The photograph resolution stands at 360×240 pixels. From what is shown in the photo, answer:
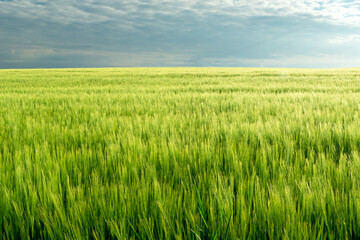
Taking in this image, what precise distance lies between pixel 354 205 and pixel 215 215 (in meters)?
0.43

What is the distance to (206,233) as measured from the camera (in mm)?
680

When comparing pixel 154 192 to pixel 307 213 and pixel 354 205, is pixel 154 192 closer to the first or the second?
pixel 307 213

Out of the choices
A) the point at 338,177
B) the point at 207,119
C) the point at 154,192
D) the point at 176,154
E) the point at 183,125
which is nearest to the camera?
the point at 154,192

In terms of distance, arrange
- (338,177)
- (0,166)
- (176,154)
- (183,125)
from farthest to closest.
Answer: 1. (183,125)
2. (176,154)
3. (0,166)
4. (338,177)

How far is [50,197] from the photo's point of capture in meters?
0.81

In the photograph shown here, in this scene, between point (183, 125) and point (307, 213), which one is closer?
point (307, 213)

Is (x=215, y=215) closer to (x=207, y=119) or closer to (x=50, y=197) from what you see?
(x=50, y=197)

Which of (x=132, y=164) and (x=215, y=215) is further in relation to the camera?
(x=132, y=164)

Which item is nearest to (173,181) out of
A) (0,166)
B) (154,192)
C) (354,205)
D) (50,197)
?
(154,192)

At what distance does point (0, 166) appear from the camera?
1.11 m

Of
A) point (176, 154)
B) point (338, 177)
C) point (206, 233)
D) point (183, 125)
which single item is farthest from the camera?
point (183, 125)

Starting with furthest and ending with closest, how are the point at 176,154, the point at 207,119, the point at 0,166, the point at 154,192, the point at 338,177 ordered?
1. the point at 207,119
2. the point at 176,154
3. the point at 0,166
4. the point at 338,177
5. the point at 154,192

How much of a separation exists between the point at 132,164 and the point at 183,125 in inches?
35.2

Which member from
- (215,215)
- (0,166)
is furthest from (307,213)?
(0,166)
